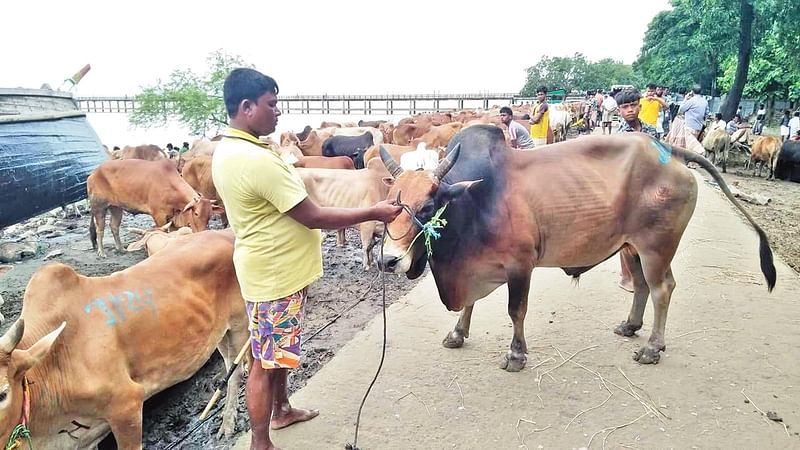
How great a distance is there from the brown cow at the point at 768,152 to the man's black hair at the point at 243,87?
53.5 ft

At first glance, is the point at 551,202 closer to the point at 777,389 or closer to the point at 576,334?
the point at 576,334

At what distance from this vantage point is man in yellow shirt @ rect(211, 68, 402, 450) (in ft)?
8.17

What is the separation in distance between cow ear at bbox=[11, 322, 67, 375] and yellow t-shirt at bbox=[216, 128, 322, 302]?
885 millimetres

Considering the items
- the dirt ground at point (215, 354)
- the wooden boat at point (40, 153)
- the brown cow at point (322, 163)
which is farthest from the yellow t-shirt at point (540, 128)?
the wooden boat at point (40, 153)

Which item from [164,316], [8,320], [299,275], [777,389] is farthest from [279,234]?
[8,320]

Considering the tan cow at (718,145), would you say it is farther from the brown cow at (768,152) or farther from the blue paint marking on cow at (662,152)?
the blue paint marking on cow at (662,152)

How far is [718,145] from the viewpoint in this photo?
1569 cm

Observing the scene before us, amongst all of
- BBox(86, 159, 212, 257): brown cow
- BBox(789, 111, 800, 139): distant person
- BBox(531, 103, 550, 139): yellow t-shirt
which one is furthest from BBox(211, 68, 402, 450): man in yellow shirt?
BBox(789, 111, 800, 139): distant person

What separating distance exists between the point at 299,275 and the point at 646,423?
7.50 feet

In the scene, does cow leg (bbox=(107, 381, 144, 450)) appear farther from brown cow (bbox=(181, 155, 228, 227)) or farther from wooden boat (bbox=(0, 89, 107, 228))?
brown cow (bbox=(181, 155, 228, 227))

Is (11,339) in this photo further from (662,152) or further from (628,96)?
(628,96)

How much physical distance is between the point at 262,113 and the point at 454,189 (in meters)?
1.55

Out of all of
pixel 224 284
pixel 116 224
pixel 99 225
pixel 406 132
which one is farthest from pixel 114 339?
pixel 406 132

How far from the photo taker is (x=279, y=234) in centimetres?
264
